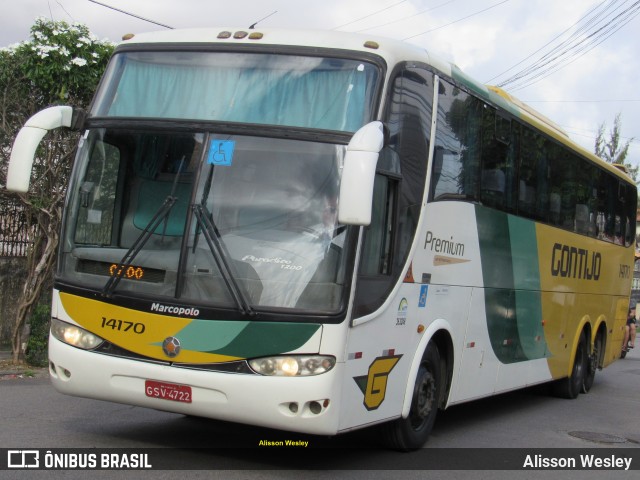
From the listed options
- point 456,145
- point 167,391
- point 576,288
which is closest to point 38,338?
point 167,391

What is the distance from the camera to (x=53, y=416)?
28.8 feet

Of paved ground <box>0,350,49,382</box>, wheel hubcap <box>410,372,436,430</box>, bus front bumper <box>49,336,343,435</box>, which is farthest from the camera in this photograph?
paved ground <box>0,350,49,382</box>

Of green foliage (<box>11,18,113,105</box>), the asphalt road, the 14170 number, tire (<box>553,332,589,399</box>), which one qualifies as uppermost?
green foliage (<box>11,18,113,105</box>)

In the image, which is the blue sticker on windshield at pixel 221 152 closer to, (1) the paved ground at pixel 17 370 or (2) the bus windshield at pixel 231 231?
(2) the bus windshield at pixel 231 231

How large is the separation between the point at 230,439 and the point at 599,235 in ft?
27.5

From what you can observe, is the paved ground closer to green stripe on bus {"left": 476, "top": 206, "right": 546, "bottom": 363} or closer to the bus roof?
the bus roof

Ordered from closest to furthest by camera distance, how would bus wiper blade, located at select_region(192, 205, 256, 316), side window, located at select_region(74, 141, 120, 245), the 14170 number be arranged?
bus wiper blade, located at select_region(192, 205, 256, 316), the 14170 number, side window, located at select_region(74, 141, 120, 245)

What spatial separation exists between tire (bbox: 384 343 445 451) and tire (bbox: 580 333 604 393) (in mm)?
6670

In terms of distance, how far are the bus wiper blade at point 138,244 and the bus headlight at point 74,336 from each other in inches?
15.1

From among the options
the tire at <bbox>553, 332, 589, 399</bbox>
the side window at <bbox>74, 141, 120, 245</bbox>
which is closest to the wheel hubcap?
the side window at <bbox>74, 141, 120, 245</bbox>

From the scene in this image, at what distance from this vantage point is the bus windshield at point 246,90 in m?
6.95

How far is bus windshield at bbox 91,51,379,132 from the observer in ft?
22.8

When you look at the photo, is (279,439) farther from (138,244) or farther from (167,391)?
(138,244)

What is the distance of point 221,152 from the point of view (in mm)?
6891
